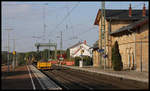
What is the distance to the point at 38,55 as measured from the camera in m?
80.6

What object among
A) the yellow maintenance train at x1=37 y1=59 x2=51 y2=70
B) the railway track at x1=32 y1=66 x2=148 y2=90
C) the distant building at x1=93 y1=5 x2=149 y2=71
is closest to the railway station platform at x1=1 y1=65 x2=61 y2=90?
the railway track at x1=32 y1=66 x2=148 y2=90

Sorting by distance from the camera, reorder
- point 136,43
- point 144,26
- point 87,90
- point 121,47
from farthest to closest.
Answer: point 121,47 < point 136,43 < point 144,26 < point 87,90

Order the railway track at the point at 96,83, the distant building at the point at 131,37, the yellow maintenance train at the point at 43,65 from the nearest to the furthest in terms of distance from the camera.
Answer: the railway track at the point at 96,83
the distant building at the point at 131,37
the yellow maintenance train at the point at 43,65

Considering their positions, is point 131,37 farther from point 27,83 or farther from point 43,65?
point 27,83

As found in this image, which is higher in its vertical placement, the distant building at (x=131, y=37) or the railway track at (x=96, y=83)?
the distant building at (x=131, y=37)

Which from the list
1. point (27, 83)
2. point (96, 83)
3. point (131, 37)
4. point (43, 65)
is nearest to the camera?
point (27, 83)

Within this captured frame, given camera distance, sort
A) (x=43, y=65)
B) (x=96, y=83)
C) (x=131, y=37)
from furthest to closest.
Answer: (x=43, y=65) < (x=131, y=37) < (x=96, y=83)

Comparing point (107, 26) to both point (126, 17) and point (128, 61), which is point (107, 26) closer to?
point (126, 17)

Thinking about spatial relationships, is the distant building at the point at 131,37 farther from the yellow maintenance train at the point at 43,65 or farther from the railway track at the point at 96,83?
the railway track at the point at 96,83

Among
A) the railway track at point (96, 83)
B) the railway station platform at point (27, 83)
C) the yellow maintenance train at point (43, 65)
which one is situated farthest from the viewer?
the yellow maintenance train at point (43, 65)

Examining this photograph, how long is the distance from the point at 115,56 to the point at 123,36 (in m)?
6.63

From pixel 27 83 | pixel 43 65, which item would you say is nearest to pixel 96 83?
pixel 27 83

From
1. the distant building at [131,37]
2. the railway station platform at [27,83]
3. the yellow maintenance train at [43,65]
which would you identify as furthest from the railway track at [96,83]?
the yellow maintenance train at [43,65]

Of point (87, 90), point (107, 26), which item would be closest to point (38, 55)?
point (107, 26)
